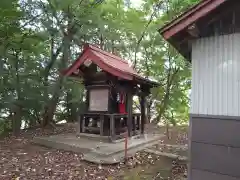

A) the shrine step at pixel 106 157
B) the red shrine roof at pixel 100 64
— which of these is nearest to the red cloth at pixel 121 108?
the red shrine roof at pixel 100 64

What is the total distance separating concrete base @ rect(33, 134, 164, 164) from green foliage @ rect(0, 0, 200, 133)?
3311mm

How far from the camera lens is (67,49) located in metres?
13.8

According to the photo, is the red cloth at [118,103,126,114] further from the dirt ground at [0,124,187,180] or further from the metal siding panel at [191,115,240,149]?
the metal siding panel at [191,115,240,149]

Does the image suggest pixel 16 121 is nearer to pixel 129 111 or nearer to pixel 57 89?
pixel 57 89

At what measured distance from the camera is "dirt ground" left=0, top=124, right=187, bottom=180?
6.49m

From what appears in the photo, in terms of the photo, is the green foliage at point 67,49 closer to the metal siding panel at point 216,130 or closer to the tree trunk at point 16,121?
the tree trunk at point 16,121

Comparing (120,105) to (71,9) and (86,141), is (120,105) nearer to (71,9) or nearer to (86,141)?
(86,141)

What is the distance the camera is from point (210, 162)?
5.03 meters

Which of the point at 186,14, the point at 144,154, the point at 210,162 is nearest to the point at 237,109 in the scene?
the point at 210,162

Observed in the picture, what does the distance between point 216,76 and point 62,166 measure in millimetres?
4780

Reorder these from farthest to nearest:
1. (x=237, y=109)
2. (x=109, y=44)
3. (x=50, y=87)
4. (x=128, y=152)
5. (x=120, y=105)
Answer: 1. (x=109, y=44)
2. (x=50, y=87)
3. (x=120, y=105)
4. (x=128, y=152)
5. (x=237, y=109)

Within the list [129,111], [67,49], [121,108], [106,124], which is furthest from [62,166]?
[67,49]

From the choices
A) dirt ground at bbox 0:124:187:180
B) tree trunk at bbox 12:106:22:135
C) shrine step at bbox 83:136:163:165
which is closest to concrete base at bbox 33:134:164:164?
shrine step at bbox 83:136:163:165

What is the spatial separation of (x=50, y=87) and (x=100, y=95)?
3799 mm
